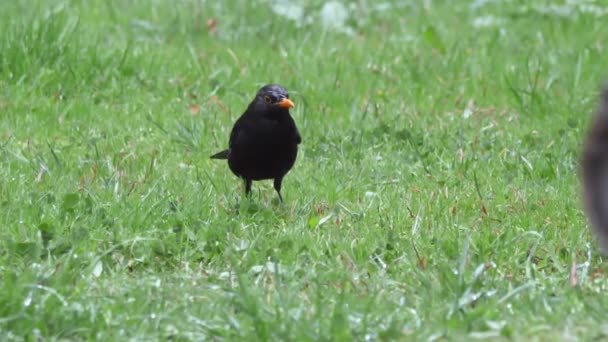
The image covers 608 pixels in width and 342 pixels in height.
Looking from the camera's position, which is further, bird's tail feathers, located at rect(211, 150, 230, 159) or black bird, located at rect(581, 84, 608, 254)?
bird's tail feathers, located at rect(211, 150, 230, 159)

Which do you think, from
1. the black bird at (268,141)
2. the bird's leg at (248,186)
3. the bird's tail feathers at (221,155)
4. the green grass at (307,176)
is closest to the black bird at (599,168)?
the green grass at (307,176)

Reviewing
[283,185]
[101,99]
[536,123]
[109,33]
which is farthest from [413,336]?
[109,33]

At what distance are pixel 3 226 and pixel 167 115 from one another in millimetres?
2319

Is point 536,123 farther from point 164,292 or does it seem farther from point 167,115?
point 164,292

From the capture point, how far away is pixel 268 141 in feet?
20.1

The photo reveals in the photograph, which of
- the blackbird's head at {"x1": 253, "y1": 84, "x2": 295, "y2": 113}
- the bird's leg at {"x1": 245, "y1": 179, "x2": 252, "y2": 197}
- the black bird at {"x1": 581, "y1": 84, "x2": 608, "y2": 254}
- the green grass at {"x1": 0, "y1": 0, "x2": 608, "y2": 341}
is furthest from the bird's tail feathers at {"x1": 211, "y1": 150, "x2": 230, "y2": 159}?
the black bird at {"x1": 581, "y1": 84, "x2": 608, "y2": 254}

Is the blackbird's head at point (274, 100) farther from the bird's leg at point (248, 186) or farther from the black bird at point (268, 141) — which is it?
the bird's leg at point (248, 186)

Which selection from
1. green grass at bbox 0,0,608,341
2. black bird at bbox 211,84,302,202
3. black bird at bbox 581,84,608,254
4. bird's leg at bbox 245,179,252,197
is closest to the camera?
black bird at bbox 581,84,608,254

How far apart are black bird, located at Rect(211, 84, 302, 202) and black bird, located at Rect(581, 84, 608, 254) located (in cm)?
292

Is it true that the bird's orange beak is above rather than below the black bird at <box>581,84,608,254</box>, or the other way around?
below

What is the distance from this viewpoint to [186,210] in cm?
562

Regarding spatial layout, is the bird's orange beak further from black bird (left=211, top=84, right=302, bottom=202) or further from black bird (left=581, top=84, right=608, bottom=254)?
black bird (left=581, top=84, right=608, bottom=254)

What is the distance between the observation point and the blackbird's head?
6.17 meters

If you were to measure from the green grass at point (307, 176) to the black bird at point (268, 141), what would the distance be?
0.51ft
